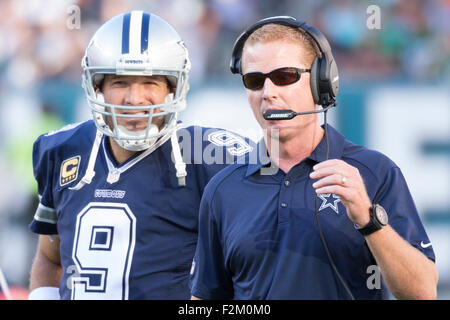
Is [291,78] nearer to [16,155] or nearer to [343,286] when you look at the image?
[343,286]

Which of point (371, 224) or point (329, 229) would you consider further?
point (329, 229)

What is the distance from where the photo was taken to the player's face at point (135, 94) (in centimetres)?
312

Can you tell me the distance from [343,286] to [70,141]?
60.0 inches

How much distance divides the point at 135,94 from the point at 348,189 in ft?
4.18

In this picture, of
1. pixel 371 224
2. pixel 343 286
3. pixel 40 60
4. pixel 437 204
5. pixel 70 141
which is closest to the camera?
pixel 371 224

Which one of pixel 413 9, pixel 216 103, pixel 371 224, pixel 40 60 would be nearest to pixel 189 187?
pixel 371 224

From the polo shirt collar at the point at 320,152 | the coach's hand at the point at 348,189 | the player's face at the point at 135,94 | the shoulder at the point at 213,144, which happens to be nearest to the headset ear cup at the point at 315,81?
the polo shirt collar at the point at 320,152

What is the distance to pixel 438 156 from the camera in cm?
611

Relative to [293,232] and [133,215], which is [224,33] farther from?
[293,232]

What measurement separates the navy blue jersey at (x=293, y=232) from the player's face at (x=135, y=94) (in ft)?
2.21

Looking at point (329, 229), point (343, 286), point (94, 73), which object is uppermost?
point (94, 73)

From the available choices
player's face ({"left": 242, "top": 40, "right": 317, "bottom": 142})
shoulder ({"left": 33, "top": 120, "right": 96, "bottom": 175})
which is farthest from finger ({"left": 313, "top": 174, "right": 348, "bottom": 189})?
shoulder ({"left": 33, "top": 120, "right": 96, "bottom": 175})

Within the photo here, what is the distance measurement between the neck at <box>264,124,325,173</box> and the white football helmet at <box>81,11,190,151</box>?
2.38 feet

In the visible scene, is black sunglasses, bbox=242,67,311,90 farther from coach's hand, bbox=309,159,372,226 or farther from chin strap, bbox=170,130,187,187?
chin strap, bbox=170,130,187,187
